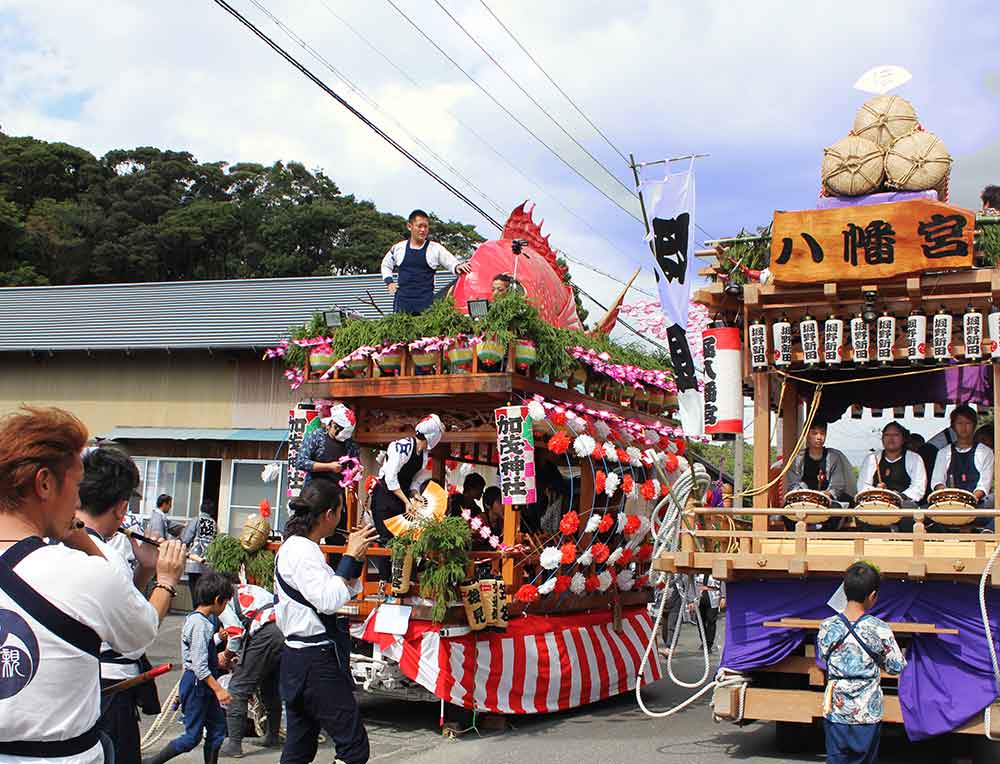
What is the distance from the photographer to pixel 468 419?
10867 millimetres

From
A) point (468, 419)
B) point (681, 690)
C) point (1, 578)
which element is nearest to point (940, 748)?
point (681, 690)

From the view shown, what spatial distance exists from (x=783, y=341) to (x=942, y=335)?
1320mm

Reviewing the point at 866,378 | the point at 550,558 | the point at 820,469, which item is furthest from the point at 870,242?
the point at 550,558

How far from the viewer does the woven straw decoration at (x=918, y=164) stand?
9492 mm

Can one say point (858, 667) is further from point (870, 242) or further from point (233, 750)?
point (233, 750)

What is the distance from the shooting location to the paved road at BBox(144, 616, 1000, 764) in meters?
8.41

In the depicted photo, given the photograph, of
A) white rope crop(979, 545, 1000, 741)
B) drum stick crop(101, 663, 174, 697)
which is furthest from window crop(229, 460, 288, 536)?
drum stick crop(101, 663, 174, 697)

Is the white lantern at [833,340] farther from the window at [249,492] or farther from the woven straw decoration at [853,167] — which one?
the window at [249,492]

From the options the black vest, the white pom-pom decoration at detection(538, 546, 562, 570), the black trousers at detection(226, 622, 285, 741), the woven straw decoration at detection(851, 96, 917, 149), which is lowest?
the black trousers at detection(226, 622, 285, 741)

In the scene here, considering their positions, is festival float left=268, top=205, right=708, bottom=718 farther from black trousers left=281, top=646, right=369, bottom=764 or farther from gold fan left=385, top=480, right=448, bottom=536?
black trousers left=281, top=646, right=369, bottom=764

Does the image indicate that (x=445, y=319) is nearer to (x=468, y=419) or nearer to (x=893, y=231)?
(x=468, y=419)

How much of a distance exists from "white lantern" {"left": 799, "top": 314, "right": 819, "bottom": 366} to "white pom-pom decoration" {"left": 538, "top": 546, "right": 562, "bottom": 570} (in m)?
2.90

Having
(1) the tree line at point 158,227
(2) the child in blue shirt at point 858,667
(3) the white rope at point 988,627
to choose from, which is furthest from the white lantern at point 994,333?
(1) the tree line at point 158,227

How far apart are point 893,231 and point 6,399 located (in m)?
18.7
